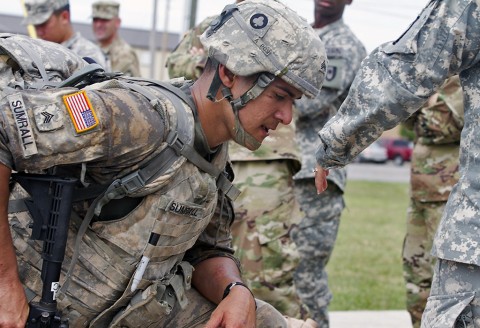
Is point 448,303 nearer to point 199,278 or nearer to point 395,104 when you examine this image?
point 395,104

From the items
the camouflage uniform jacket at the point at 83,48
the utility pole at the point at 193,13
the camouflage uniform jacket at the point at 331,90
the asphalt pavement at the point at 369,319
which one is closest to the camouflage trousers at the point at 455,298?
the camouflage uniform jacket at the point at 331,90

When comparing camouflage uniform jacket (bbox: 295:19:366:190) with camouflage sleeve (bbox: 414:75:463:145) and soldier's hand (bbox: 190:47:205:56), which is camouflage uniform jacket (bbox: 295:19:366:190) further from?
soldier's hand (bbox: 190:47:205:56)

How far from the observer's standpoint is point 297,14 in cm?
333

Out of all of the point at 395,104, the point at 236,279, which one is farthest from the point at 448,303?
the point at 236,279

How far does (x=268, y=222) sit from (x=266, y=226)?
0.02 meters

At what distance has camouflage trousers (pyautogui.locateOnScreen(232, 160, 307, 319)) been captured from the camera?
201 inches

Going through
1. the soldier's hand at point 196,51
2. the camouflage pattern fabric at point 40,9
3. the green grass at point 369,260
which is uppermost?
the soldier's hand at point 196,51

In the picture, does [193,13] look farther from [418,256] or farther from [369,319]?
[418,256]

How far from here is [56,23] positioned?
7.25m

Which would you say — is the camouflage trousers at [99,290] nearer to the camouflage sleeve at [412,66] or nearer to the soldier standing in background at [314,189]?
the camouflage sleeve at [412,66]

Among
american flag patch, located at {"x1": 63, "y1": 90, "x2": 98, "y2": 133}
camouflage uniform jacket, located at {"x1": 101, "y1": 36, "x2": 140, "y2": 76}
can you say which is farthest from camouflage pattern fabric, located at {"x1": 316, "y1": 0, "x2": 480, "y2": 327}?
camouflage uniform jacket, located at {"x1": 101, "y1": 36, "x2": 140, "y2": 76}

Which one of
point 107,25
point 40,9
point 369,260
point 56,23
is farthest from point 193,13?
point 40,9

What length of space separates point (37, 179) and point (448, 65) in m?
1.36

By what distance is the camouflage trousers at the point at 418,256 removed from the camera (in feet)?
19.1
